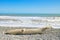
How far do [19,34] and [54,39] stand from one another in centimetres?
201

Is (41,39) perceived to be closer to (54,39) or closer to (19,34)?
(54,39)

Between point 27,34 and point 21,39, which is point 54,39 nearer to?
point 21,39

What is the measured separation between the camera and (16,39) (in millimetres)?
7500

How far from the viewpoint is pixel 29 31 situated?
9266 mm

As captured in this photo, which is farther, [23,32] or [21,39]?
[23,32]

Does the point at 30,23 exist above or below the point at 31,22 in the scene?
above

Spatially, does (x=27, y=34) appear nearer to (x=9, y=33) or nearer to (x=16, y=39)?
(x=9, y=33)

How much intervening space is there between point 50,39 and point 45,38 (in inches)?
10.8

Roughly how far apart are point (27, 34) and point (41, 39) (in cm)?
157

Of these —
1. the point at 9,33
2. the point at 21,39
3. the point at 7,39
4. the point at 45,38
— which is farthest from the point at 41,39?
the point at 9,33

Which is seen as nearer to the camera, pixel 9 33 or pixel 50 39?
pixel 50 39

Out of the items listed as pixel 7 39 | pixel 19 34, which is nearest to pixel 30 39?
pixel 7 39

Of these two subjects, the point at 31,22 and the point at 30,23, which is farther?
the point at 31,22

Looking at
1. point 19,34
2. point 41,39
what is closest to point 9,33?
point 19,34
